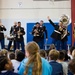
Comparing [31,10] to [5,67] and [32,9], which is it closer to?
[32,9]

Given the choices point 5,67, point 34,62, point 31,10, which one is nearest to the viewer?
point 5,67

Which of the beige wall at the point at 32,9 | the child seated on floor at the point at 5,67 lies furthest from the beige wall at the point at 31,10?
the child seated on floor at the point at 5,67

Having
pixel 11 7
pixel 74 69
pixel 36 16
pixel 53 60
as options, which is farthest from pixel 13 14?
pixel 74 69

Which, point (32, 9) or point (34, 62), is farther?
point (32, 9)

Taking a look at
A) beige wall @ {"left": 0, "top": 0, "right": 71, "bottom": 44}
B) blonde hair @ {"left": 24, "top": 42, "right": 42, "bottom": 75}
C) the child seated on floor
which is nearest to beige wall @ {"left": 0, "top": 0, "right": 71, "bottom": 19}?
beige wall @ {"left": 0, "top": 0, "right": 71, "bottom": 44}

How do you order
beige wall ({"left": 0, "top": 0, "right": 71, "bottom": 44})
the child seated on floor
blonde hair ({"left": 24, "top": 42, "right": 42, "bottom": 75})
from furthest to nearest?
beige wall ({"left": 0, "top": 0, "right": 71, "bottom": 44})
blonde hair ({"left": 24, "top": 42, "right": 42, "bottom": 75})
the child seated on floor

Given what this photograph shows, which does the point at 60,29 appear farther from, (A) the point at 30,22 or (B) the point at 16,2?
(B) the point at 16,2

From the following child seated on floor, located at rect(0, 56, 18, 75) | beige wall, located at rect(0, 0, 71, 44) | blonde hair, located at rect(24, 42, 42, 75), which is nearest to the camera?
child seated on floor, located at rect(0, 56, 18, 75)

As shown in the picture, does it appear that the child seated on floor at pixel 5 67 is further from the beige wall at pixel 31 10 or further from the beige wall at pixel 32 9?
the beige wall at pixel 32 9

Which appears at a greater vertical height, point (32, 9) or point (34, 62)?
point (32, 9)

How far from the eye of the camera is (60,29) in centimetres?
946

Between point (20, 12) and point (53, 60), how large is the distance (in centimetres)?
957

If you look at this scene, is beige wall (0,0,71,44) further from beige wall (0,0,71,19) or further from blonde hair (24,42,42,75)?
blonde hair (24,42,42,75)

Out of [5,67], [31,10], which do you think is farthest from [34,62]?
[31,10]
